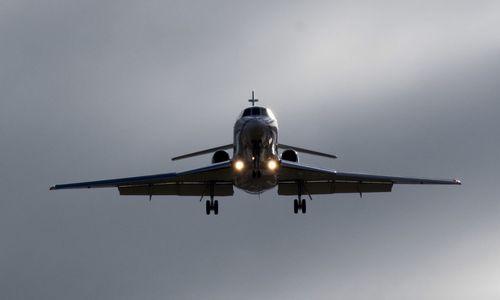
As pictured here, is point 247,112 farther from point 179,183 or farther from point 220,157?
point 179,183

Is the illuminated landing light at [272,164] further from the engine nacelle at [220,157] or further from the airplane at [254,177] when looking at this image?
the engine nacelle at [220,157]

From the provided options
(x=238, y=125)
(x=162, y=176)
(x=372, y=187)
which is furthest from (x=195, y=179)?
(x=372, y=187)

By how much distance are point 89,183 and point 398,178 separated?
40.7 ft

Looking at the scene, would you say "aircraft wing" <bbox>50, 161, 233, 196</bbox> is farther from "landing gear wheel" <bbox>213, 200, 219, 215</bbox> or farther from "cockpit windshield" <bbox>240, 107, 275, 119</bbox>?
"cockpit windshield" <bbox>240, 107, 275, 119</bbox>

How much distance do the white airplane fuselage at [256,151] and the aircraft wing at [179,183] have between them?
105cm

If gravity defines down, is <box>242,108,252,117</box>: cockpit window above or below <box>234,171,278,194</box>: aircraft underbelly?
above

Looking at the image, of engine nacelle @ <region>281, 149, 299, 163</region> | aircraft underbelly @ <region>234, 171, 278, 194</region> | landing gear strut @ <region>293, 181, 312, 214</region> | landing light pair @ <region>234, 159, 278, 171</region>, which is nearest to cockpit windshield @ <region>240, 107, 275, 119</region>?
engine nacelle @ <region>281, 149, 299, 163</region>

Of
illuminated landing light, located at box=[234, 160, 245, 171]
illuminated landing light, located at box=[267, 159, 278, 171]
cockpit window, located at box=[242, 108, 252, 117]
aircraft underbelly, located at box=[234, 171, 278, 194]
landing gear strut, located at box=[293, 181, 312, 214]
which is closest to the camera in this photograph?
illuminated landing light, located at box=[267, 159, 278, 171]

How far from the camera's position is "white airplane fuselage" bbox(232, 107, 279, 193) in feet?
111

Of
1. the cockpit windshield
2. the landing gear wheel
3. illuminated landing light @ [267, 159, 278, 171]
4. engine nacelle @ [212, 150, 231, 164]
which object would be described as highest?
the cockpit windshield

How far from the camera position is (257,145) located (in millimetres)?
33688

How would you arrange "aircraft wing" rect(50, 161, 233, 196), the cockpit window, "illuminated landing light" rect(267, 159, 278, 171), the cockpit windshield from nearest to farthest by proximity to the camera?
1. "illuminated landing light" rect(267, 159, 278, 171)
2. the cockpit windshield
3. the cockpit window
4. "aircraft wing" rect(50, 161, 233, 196)

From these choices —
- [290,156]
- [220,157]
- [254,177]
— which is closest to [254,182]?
[254,177]

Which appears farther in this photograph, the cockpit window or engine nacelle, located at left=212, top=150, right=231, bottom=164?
engine nacelle, located at left=212, top=150, right=231, bottom=164
